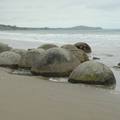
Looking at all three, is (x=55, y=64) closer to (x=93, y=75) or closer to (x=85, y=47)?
(x=93, y=75)

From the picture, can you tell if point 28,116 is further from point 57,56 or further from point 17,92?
point 57,56

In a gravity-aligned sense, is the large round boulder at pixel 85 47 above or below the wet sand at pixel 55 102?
below

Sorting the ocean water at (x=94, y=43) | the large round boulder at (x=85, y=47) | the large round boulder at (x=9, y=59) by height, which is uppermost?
the large round boulder at (x=9, y=59)

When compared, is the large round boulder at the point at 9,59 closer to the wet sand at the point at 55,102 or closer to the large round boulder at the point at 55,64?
the large round boulder at the point at 55,64

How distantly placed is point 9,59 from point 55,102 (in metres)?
5.95

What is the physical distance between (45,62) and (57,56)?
39 centimetres

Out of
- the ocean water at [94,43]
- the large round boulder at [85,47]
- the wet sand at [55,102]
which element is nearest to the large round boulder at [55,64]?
the ocean water at [94,43]

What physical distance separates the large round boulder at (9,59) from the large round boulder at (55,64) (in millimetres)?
1711

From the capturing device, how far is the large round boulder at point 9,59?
38.3 ft

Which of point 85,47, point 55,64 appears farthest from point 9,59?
point 85,47

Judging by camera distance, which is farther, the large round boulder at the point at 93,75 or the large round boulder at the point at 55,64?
the large round boulder at the point at 55,64

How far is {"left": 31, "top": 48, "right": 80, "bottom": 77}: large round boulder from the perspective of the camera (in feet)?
32.2

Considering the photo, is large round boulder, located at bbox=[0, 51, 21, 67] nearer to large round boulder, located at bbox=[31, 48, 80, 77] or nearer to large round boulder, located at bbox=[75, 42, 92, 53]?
large round boulder, located at bbox=[31, 48, 80, 77]

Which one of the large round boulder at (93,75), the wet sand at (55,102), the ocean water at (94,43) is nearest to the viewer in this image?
the wet sand at (55,102)
